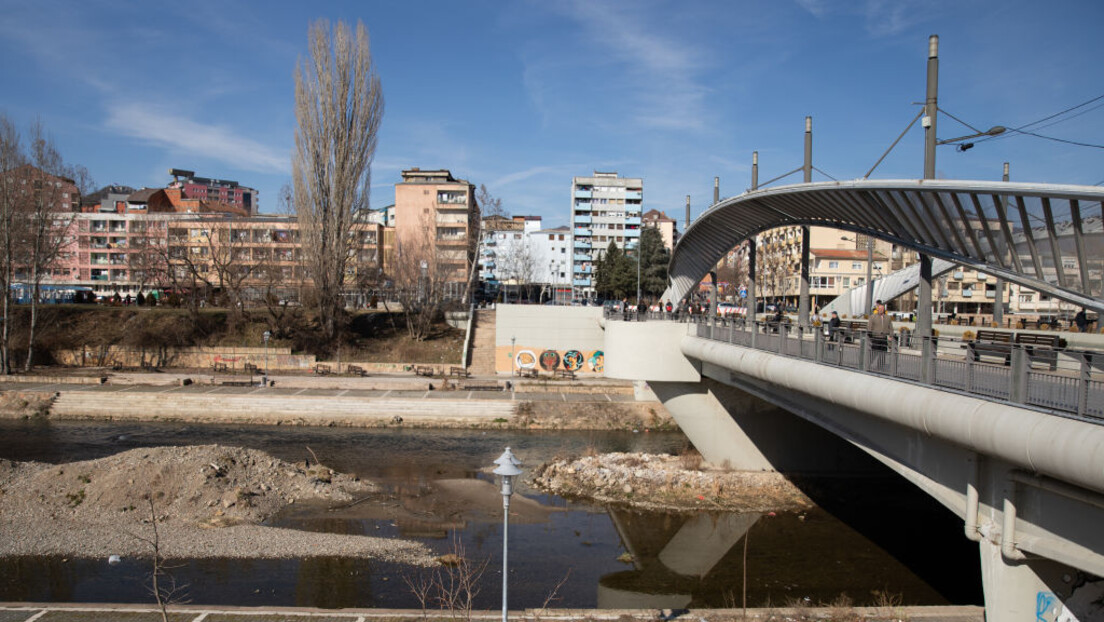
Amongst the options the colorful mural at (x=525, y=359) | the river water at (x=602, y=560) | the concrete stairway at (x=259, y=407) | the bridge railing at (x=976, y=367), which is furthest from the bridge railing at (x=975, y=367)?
the colorful mural at (x=525, y=359)

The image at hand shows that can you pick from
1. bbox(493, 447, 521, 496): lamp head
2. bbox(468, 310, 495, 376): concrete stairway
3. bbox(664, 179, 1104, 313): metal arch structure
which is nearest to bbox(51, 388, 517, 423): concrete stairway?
bbox(468, 310, 495, 376): concrete stairway

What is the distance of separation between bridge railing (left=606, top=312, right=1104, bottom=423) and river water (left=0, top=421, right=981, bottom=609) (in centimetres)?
416

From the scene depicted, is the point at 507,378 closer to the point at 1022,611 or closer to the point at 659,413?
the point at 659,413

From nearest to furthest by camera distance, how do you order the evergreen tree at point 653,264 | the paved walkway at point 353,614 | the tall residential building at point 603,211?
the paved walkway at point 353,614, the evergreen tree at point 653,264, the tall residential building at point 603,211

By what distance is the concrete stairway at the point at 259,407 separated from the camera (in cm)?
3412

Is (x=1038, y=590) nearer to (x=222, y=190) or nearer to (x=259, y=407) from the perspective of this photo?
(x=259, y=407)

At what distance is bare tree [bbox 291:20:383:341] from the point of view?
1769 inches

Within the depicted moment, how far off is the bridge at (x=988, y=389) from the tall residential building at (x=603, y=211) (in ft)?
246

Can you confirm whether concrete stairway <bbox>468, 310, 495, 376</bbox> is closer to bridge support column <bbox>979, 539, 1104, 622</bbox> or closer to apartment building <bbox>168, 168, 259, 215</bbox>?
bridge support column <bbox>979, 539, 1104, 622</bbox>

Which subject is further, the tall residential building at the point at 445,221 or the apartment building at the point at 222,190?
the apartment building at the point at 222,190

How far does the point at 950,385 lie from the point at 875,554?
33.5 feet

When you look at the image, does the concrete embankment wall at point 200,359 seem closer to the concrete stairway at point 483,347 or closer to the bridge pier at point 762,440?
the concrete stairway at point 483,347

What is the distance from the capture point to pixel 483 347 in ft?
153

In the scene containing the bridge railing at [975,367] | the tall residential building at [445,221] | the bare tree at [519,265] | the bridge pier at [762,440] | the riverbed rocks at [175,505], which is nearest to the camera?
the bridge railing at [975,367]
